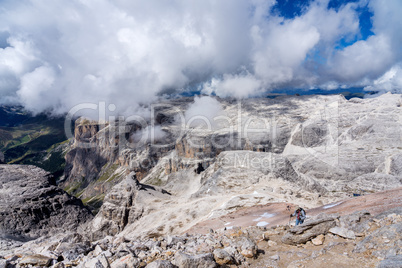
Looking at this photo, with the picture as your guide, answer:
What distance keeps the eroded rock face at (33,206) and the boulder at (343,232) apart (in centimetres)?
7253

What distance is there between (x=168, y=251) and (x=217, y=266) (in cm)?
410

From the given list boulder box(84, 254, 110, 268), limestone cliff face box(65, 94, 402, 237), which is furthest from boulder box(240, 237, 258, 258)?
limestone cliff face box(65, 94, 402, 237)

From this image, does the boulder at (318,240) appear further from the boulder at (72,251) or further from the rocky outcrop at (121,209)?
the rocky outcrop at (121,209)

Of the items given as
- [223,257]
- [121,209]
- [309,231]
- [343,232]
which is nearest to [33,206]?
[121,209]

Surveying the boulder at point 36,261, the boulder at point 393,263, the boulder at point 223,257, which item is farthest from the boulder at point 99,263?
the boulder at point 393,263

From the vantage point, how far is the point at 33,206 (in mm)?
64062

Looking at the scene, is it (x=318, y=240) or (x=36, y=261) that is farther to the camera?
(x=318, y=240)

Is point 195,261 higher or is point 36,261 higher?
point 195,261

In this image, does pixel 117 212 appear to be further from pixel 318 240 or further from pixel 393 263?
pixel 393 263

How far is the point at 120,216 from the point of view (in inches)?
2955

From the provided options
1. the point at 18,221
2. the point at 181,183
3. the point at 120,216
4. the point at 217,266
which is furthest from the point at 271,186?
the point at 181,183

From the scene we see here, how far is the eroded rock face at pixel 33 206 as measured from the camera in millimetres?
59719

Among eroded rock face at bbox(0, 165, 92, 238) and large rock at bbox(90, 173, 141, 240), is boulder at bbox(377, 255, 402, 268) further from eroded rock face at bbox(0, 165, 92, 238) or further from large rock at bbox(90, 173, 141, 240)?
eroded rock face at bbox(0, 165, 92, 238)

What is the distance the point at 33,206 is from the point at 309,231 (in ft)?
248
